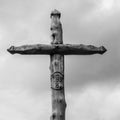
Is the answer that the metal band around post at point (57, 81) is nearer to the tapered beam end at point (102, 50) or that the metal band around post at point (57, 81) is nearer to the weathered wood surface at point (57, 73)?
the weathered wood surface at point (57, 73)

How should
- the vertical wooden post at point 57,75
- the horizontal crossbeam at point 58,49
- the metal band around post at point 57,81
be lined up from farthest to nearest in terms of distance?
the horizontal crossbeam at point 58,49, the metal band around post at point 57,81, the vertical wooden post at point 57,75

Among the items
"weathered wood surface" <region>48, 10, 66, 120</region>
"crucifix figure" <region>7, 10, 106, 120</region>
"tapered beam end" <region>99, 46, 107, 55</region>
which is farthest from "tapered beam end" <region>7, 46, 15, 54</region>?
"tapered beam end" <region>99, 46, 107, 55</region>

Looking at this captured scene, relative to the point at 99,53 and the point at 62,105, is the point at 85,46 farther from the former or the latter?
the point at 62,105

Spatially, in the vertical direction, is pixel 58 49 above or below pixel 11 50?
above

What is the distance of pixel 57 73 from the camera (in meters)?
13.1

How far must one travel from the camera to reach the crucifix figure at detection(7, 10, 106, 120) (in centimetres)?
1280

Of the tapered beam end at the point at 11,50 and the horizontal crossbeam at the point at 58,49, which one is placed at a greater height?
the horizontal crossbeam at the point at 58,49

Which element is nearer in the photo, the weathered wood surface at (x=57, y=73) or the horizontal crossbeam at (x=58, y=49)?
the weathered wood surface at (x=57, y=73)

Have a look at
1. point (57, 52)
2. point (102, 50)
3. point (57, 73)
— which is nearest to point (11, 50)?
point (57, 52)

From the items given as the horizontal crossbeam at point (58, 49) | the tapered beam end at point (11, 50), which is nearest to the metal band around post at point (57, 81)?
the horizontal crossbeam at point (58, 49)

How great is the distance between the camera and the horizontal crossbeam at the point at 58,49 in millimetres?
13219

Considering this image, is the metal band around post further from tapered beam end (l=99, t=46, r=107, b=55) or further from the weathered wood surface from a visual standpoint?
tapered beam end (l=99, t=46, r=107, b=55)

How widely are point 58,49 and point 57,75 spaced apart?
32.1 inches

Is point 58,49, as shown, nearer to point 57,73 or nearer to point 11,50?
point 57,73
